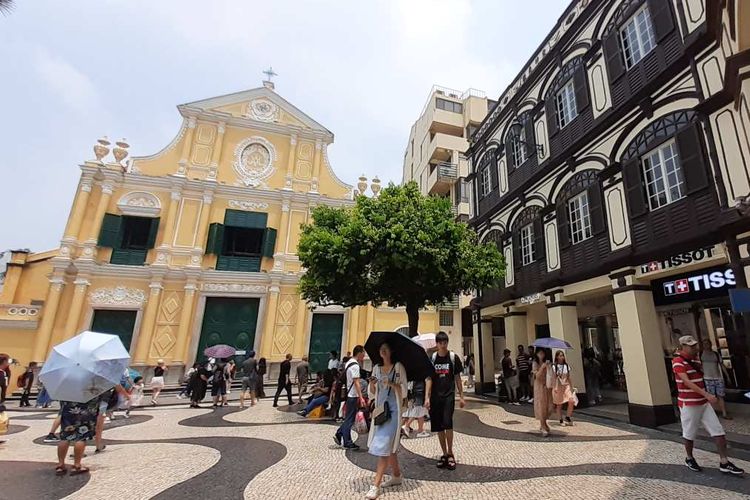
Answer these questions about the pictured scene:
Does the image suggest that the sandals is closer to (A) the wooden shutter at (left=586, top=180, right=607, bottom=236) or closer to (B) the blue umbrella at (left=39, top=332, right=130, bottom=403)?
(B) the blue umbrella at (left=39, top=332, right=130, bottom=403)

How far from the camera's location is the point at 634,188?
29.1 feet

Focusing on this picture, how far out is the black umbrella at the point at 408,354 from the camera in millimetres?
4863

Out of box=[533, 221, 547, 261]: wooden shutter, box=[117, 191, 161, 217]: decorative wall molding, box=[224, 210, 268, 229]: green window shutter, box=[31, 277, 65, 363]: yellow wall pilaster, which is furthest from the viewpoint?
box=[224, 210, 268, 229]: green window shutter

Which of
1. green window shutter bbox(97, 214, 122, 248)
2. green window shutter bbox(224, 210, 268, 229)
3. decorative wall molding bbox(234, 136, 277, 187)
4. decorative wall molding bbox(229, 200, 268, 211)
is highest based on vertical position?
decorative wall molding bbox(234, 136, 277, 187)

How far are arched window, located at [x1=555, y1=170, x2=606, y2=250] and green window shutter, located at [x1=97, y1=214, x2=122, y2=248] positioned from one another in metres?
19.7

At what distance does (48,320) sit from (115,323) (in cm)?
242

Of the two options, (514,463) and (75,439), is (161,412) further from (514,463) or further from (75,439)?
(514,463)

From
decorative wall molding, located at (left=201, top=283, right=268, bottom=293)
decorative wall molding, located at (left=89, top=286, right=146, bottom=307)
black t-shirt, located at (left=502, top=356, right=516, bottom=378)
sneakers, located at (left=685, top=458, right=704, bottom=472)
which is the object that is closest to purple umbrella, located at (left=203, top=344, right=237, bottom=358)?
decorative wall molding, located at (left=201, top=283, right=268, bottom=293)

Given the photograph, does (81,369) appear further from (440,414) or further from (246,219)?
(246,219)

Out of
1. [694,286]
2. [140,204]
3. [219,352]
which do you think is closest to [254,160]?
[140,204]

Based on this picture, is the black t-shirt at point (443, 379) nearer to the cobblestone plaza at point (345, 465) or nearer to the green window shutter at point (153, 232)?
the cobblestone plaza at point (345, 465)

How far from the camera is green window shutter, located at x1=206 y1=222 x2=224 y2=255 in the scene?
731 inches

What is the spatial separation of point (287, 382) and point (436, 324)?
37.8 ft

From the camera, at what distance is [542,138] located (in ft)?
42.1
